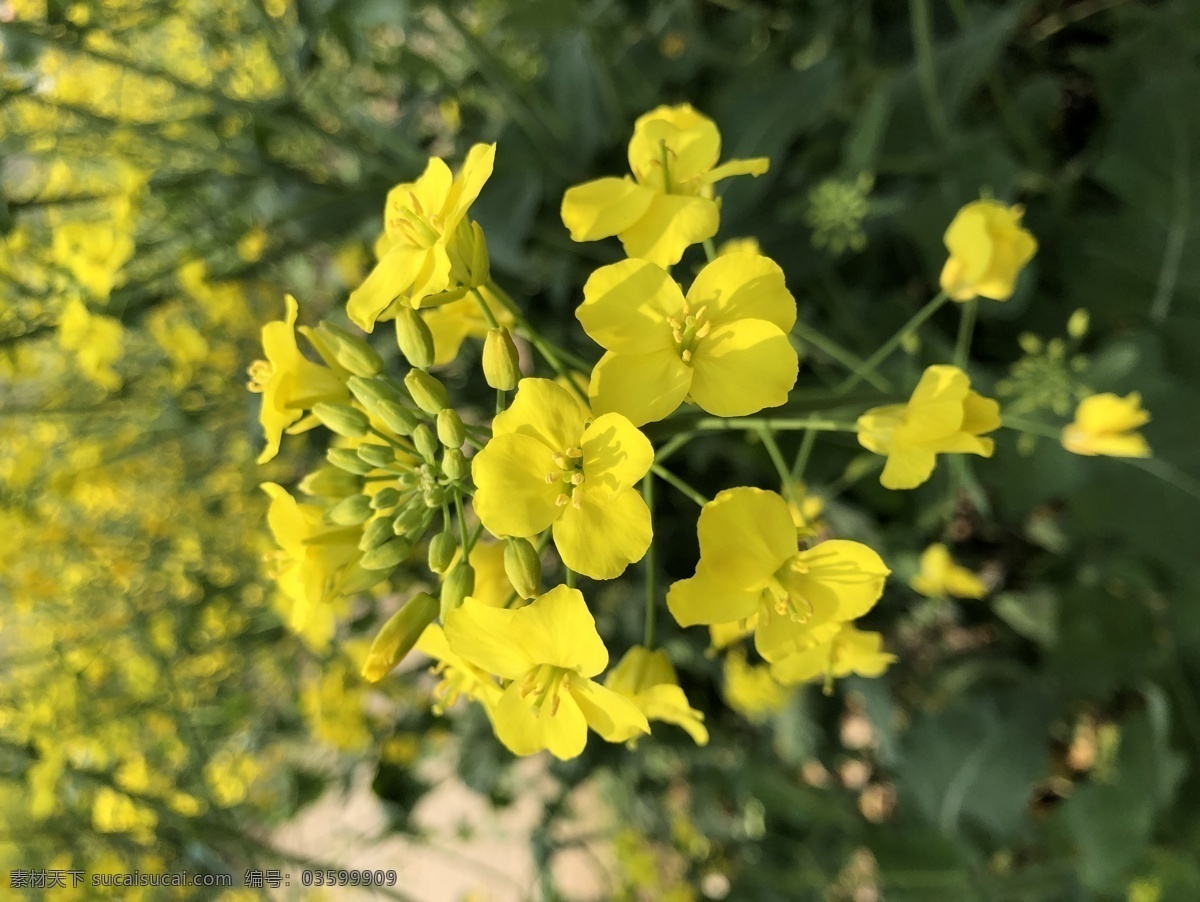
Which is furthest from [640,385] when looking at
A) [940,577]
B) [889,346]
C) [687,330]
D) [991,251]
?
[940,577]

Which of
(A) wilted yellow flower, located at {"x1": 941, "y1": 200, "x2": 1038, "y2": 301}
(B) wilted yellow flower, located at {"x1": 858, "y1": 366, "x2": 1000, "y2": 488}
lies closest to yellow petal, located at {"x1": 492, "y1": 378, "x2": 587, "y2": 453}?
(B) wilted yellow flower, located at {"x1": 858, "y1": 366, "x2": 1000, "y2": 488}

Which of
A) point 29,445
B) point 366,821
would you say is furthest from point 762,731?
point 29,445

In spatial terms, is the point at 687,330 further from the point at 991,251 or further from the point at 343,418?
the point at 991,251

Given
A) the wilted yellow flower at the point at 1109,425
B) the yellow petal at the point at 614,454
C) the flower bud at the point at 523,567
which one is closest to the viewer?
the yellow petal at the point at 614,454

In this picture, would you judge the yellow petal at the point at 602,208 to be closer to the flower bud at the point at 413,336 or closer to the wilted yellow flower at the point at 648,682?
the flower bud at the point at 413,336

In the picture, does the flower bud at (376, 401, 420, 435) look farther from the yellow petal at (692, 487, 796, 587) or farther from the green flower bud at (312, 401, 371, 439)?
the yellow petal at (692, 487, 796, 587)

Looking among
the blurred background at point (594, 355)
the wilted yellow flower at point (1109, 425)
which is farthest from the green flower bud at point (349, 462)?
the wilted yellow flower at point (1109, 425)
